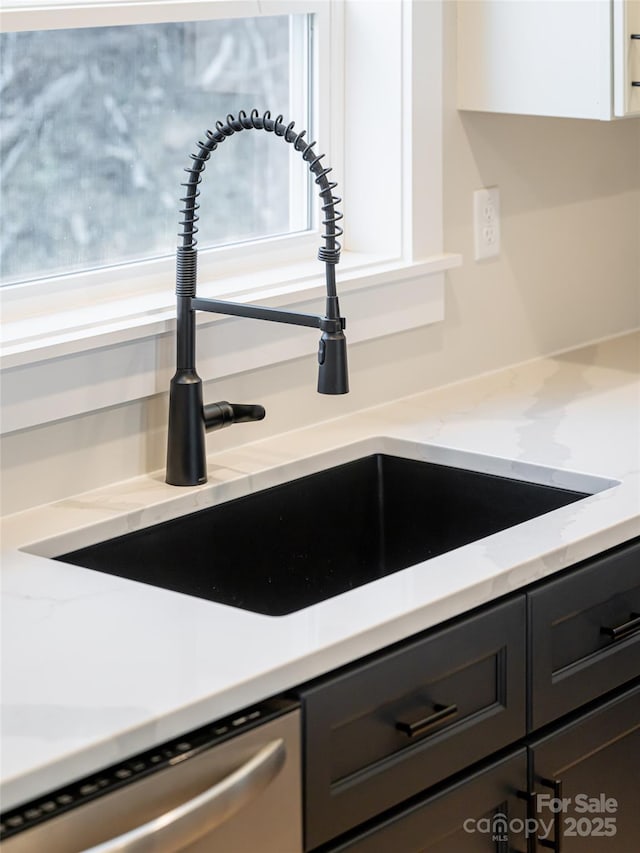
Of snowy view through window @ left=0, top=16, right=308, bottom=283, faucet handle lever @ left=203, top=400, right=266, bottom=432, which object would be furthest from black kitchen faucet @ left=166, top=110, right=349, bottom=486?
snowy view through window @ left=0, top=16, right=308, bottom=283

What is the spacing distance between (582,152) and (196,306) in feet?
3.47

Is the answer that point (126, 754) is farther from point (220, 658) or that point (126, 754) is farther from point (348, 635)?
point (348, 635)

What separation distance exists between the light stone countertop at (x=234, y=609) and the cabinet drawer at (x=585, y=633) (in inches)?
1.3

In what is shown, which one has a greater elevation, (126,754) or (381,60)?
(381,60)

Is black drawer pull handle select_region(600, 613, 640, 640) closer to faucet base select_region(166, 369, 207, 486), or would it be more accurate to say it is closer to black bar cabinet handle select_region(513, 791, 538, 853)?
black bar cabinet handle select_region(513, 791, 538, 853)

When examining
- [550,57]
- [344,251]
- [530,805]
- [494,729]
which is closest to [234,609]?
[494,729]

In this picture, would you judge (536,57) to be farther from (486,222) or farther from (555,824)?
(555,824)

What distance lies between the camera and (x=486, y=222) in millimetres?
2340

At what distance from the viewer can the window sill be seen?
5.50ft

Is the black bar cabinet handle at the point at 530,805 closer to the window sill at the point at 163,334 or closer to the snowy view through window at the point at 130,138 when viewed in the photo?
the window sill at the point at 163,334

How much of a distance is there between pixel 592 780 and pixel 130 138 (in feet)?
3.58

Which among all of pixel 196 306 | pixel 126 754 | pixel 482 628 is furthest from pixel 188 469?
pixel 126 754

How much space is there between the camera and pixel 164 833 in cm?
114

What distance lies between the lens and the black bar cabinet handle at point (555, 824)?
1.59m
